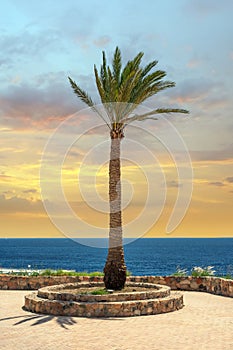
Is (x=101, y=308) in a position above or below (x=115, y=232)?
below

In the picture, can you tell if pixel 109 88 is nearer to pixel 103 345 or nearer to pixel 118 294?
pixel 118 294

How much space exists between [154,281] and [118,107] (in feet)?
29.7

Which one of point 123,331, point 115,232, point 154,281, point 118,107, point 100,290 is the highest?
point 118,107

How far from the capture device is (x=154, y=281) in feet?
82.1

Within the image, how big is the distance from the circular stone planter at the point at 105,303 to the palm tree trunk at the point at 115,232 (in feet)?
5.06

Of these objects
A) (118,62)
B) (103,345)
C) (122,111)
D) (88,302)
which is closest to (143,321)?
(88,302)

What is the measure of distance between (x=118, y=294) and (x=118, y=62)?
9417 mm

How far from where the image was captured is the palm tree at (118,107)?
67.2 ft

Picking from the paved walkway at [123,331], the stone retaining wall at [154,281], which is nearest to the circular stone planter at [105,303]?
the paved walkway at [123,331]

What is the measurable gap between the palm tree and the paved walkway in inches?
133

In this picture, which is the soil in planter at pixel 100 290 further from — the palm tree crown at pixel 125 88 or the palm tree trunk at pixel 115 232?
the palm tree crown at pixel 125 88

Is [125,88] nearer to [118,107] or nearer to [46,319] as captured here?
[118,107]

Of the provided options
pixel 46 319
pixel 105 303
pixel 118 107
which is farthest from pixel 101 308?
pixel 118 107

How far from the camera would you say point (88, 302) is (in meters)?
17.8
